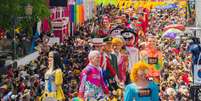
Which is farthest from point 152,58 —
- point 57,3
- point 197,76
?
point 57,3

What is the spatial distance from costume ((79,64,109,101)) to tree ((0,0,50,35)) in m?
12.3

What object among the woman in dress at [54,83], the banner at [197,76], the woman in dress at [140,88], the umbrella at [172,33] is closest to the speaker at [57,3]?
the umbrella at [172,33]

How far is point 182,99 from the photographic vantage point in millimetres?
13227

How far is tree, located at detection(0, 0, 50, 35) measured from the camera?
23547 mm

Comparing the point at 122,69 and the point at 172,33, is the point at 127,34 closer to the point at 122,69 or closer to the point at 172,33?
the point at 122,69

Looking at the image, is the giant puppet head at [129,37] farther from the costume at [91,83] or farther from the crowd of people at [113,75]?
the costume at [91,83]

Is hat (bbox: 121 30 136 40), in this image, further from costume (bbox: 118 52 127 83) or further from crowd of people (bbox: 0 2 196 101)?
costume (bbox: 118 52 127 83)

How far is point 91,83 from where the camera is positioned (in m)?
11.5

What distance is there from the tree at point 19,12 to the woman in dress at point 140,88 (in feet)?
48.2

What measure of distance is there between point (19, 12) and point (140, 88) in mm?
15908

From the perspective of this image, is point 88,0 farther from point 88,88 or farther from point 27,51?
point 88,88

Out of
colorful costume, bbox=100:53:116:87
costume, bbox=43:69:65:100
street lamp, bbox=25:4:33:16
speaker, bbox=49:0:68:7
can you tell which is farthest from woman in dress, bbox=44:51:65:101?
speaker, bbox=49:0:68:7

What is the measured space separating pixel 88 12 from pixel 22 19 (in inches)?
1033

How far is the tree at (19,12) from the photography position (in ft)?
77.3
